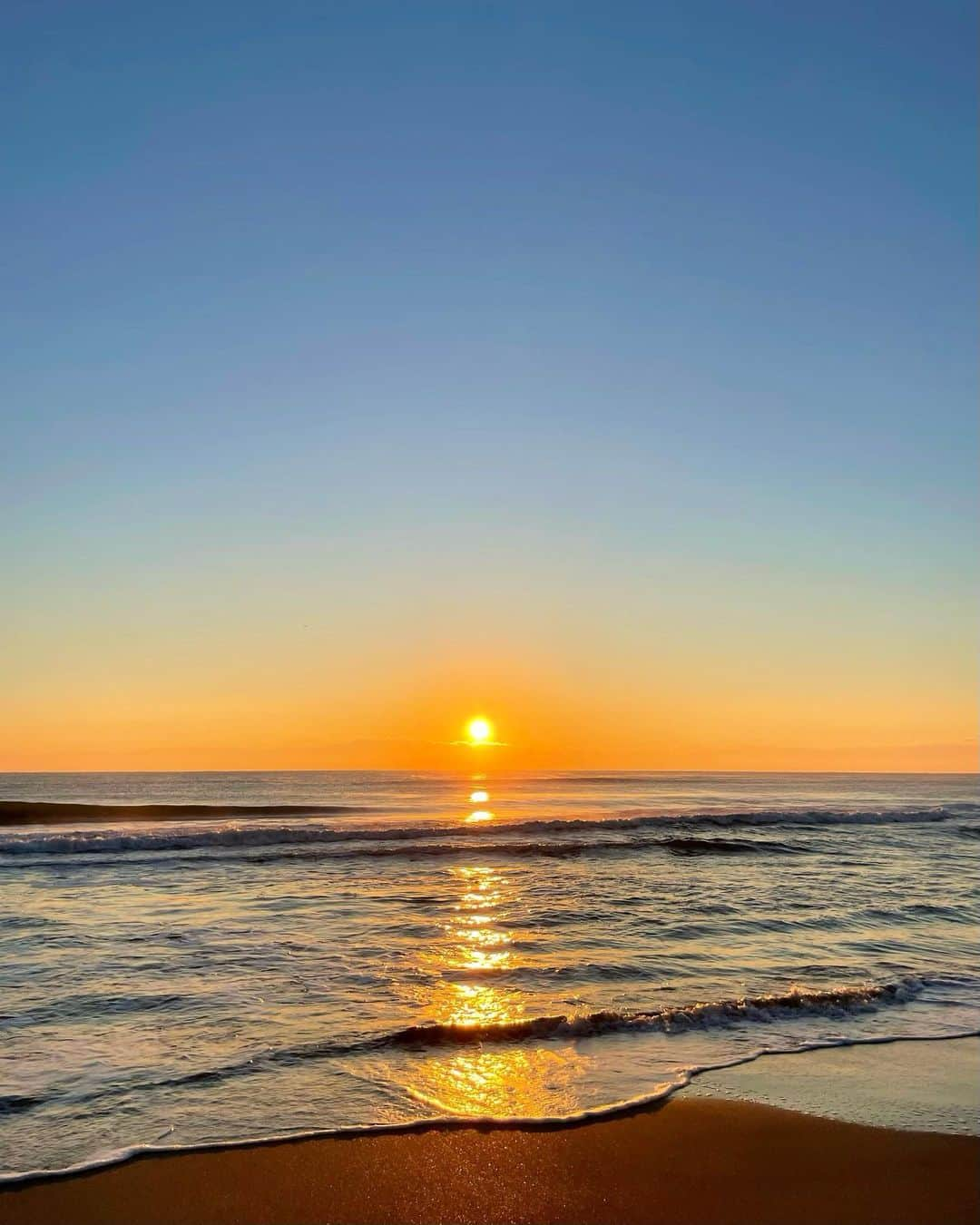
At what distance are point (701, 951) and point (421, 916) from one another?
5.48m

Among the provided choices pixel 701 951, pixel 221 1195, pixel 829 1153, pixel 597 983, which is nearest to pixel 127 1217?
pixel 221 1195

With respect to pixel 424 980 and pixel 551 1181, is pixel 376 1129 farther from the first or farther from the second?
pixel 424 980

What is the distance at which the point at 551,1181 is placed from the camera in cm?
623

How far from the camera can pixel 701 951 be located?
13.5 metres

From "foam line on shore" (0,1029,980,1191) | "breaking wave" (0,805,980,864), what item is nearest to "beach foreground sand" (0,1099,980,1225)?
"foam line on shore" (0,1029,980,1191)

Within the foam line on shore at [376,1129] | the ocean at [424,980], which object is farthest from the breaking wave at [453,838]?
the foam line on shore at [376,1129]

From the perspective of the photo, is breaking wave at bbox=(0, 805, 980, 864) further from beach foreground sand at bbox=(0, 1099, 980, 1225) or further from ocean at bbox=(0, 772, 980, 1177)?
beach foreground sand at bbox=(0, 1099, 980, 1225)

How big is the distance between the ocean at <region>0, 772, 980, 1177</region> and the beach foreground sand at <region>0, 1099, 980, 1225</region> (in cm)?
37

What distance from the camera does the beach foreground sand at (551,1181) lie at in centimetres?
583

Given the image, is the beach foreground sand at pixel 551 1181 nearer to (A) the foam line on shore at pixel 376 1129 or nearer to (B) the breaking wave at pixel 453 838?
(A) the foam line on shore at pixel 376 1129

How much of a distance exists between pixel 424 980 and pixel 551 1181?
5.73 metres

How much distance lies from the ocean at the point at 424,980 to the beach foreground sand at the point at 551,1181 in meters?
0.37

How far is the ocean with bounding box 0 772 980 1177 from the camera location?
7660 millimetres

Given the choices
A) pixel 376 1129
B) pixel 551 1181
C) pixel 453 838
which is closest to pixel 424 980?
pixel 376 1129
